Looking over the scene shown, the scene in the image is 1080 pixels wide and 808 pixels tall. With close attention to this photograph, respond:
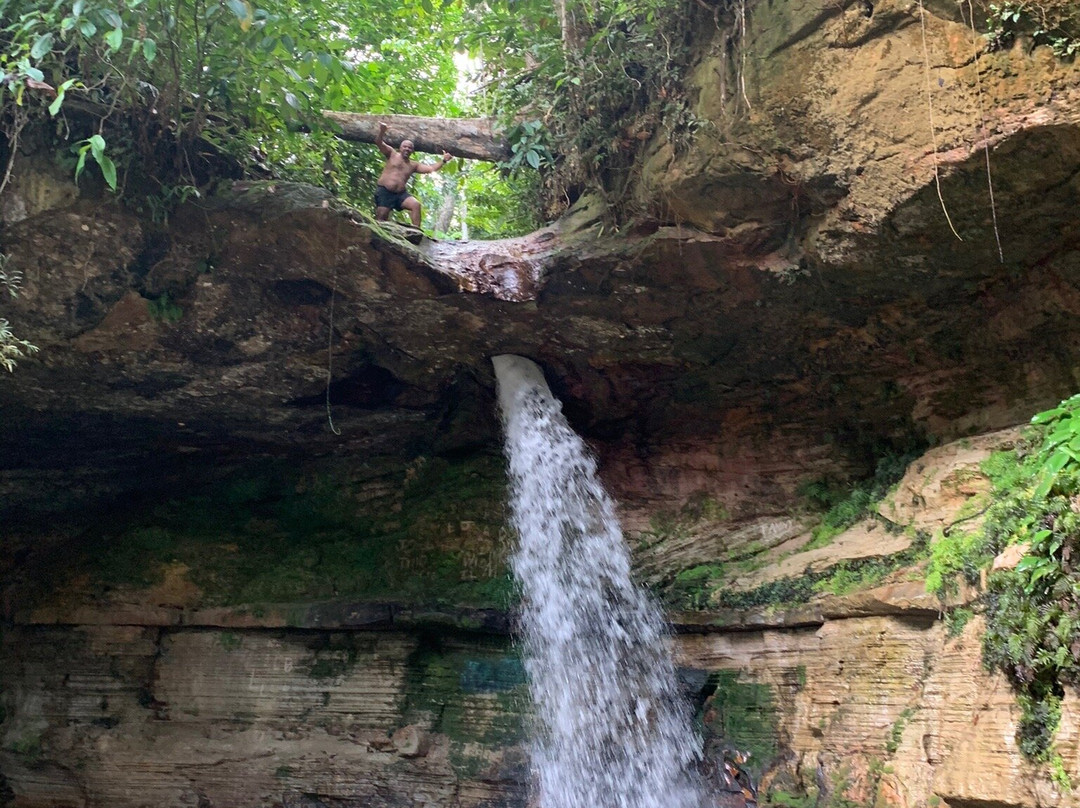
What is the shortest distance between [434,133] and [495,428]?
8.82ft

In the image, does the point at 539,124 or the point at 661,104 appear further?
the point at 539,124

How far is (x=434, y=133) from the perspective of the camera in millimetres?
7070

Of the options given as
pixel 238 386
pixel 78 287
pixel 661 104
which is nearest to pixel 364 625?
pixel 238 386

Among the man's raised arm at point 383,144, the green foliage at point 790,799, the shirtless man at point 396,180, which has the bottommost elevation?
the green foliage at point 790,799

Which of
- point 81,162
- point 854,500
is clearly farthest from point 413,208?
point 854,500

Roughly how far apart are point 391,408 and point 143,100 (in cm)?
319

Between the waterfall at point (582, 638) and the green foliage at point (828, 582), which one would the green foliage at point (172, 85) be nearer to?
the waterfall at point (582, 638)

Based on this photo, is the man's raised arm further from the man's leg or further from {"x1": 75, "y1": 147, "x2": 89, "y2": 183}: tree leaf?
{"x1": 75, "y1": 147, "x2": 89, "y2": 183}: tree leaf

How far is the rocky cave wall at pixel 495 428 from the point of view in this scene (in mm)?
4695

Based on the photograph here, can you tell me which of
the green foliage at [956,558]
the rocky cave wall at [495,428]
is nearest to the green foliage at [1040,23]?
the rocky cave wall at [495,428]

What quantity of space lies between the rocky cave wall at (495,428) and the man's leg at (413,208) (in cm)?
38

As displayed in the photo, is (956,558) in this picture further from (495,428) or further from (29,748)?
(29,748)

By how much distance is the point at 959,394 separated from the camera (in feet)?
19.7

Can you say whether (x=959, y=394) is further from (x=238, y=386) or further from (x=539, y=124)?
(x=238, y=386)
